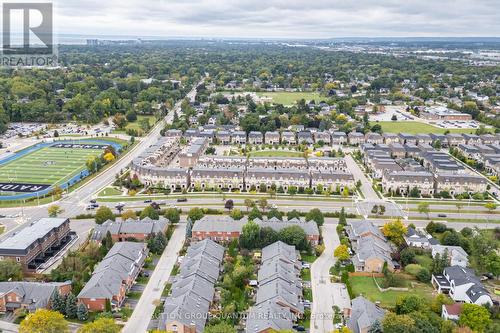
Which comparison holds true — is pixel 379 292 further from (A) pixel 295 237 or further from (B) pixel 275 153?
(B) pixel 275 153

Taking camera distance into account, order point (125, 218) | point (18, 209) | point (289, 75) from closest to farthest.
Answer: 1. point (125, 218)
2. point (18, 209)
3. point (289, 75)

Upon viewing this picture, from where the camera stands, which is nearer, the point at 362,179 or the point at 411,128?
the point at 362,179

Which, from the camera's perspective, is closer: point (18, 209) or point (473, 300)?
point (473, 300)

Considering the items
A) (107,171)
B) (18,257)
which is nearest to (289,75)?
(107,171)

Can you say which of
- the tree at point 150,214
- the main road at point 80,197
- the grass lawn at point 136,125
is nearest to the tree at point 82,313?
the tree at point 150,214

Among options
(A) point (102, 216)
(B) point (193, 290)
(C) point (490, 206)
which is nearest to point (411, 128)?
(C) point (490, 206)

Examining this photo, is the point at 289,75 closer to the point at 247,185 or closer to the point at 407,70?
the point at 407,70

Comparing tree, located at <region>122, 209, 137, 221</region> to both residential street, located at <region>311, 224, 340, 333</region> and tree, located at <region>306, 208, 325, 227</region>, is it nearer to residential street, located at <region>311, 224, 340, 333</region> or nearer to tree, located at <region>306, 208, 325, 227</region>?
tree, located at <region>306, 208, 325, 227</region>
